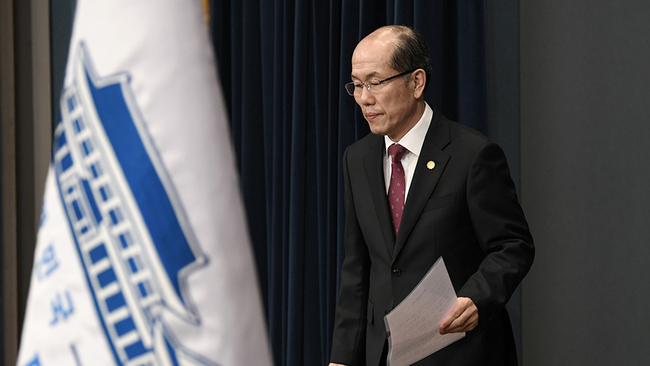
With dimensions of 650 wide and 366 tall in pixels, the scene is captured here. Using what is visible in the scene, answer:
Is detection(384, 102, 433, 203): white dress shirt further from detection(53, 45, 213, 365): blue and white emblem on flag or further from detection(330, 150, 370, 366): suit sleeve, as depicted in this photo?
detection(53, 45, 213, 365): blue and white emblem on flag

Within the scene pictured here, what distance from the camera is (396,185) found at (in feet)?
4.49

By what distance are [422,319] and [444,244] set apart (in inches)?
8.2

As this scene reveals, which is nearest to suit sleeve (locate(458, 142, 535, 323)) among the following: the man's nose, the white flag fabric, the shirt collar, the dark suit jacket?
the dark suit jacket

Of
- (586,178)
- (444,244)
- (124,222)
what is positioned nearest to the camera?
(124,222)

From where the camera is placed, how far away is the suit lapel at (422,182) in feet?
4.24

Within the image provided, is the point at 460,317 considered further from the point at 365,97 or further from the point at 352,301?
the point at 365,97

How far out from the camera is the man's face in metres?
1.34

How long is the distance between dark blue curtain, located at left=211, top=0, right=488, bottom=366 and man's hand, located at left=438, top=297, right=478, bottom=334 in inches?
33.8

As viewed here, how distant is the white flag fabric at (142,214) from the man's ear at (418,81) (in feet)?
2.49

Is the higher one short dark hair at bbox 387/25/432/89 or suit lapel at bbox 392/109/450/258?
short dark hair at bbox 387/25/432/89

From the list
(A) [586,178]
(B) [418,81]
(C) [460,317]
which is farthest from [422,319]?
(A) [586,178]

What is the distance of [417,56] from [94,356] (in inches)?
38.1

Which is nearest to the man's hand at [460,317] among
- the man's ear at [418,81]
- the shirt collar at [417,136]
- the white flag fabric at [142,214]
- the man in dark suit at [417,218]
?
the man in dark suit at [417,218]

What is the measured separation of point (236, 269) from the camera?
65 cm
